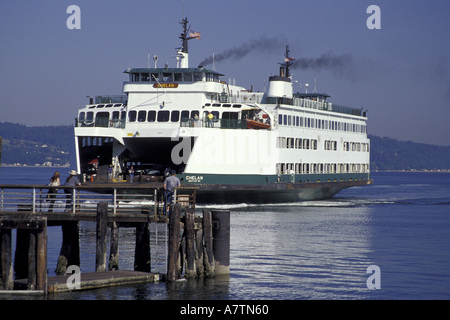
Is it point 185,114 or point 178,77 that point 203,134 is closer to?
point 185,114

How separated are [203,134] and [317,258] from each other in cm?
1703

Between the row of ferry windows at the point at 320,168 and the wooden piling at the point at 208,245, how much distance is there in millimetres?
26997

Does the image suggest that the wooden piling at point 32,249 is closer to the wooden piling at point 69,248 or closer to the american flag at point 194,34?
the wooden piling at point 69,248

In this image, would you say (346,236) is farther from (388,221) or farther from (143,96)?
(143,96)

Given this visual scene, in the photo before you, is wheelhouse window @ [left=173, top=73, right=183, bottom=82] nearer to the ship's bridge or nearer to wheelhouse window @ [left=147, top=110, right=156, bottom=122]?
the ship's bridge

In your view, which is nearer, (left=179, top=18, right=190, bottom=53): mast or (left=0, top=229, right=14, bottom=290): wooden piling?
(left=0, top=229, right=14, bottom=290): wooden piling

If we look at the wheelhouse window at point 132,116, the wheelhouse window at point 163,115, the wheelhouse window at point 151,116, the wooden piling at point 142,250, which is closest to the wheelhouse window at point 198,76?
the wheelhouse window at point 163,115

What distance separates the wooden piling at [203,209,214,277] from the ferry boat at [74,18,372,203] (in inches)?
800

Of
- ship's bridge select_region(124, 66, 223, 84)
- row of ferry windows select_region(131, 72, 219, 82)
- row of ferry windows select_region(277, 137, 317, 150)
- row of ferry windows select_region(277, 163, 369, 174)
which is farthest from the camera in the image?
row of ferry windows select_region(277, 163, 369, 174)

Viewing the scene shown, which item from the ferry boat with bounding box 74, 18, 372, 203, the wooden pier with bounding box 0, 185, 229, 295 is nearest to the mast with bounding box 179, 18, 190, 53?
the ferry boat with bounding box 74, 18, 372, 203

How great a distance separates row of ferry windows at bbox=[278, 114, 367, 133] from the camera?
5187cm

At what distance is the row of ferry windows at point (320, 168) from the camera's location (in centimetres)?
5172

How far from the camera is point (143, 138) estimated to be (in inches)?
1876
